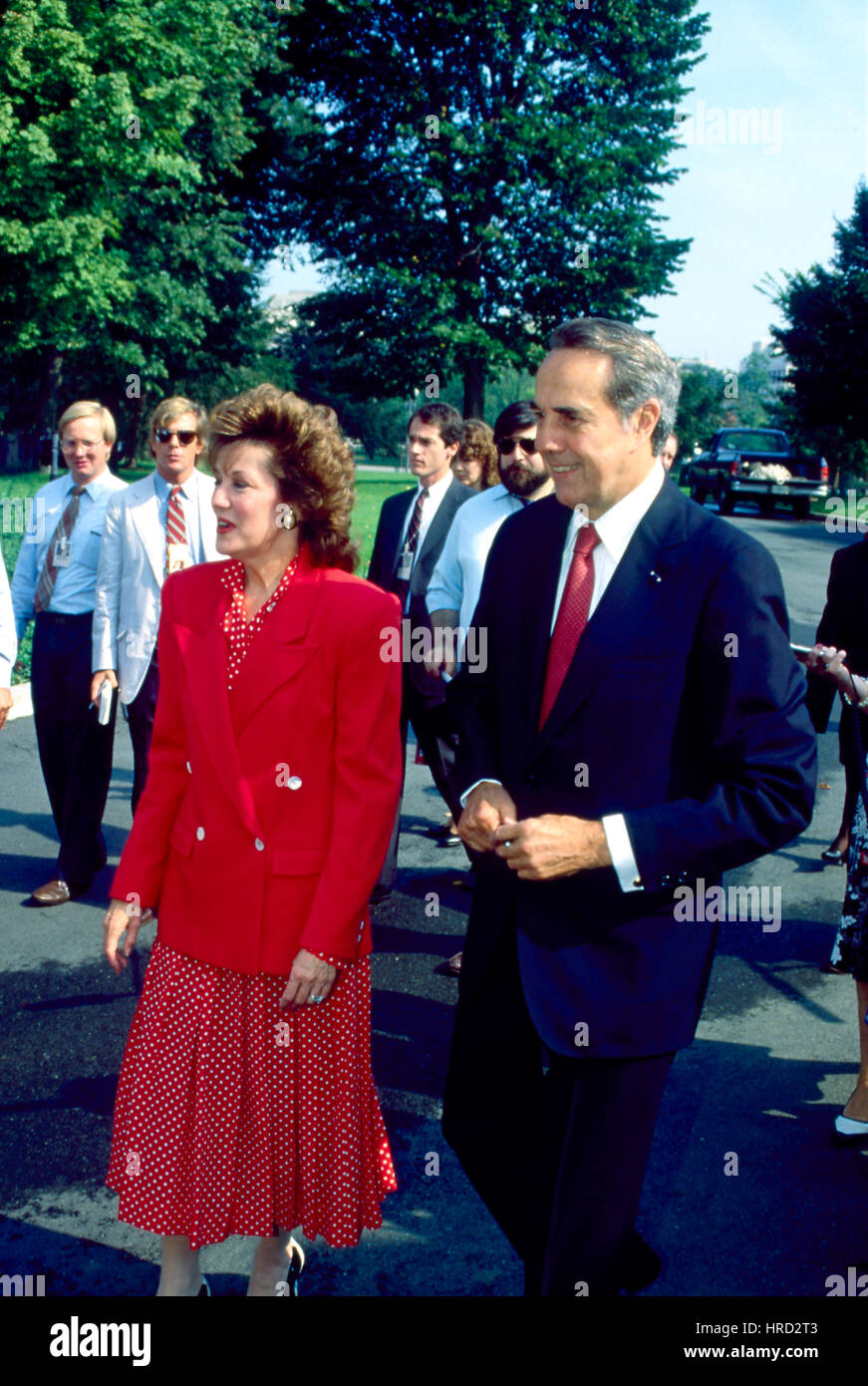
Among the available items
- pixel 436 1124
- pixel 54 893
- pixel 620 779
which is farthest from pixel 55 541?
pixel 620 779

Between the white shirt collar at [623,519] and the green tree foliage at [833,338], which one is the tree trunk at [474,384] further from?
the white shirt collar at [623,519]

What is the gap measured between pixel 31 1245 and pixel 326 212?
36857 mm

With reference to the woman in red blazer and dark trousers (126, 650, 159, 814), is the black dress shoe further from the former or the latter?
dark trousers (126, 650, 159, 814)

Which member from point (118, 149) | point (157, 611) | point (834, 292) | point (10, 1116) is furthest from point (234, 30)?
point (10, 1116)

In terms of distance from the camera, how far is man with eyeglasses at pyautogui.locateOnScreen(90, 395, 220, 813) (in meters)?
5.36

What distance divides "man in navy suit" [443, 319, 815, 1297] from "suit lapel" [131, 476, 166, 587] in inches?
128

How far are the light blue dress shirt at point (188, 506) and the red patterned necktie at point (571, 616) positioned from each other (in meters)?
3.25

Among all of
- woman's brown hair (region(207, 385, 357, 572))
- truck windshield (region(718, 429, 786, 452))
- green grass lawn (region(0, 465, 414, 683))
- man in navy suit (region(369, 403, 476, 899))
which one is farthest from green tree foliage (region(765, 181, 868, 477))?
woman's brown hair (region(207, 385, 357, 572))

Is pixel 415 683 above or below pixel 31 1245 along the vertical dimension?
above

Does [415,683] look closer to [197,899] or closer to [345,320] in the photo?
[197,899]

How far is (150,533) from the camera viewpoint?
536cm

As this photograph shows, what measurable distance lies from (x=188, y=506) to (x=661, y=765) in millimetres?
3624

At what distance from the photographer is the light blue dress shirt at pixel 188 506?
541 cm

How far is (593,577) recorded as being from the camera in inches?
94.8
